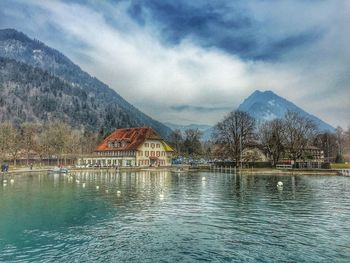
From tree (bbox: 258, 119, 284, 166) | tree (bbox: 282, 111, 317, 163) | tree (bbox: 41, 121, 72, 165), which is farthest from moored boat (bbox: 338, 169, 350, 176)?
tree (bbox: 41, 121, 72, 165)

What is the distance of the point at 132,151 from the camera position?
357 feet

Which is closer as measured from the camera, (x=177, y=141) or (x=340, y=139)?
(x=340, y=139)

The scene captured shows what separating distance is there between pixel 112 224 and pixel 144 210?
18.8ft

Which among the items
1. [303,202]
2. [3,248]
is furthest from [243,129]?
[3,248]

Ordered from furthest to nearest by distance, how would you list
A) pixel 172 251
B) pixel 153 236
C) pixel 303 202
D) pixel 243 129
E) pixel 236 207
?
1. pixel 243 129
2. pixel 303 202
3. pixel 236 207
4. pixel 153 236
5. pixel 172 251

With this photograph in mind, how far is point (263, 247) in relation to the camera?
17.1m

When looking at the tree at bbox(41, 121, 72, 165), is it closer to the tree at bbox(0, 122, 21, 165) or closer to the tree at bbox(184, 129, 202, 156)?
the tree at bbox(0, 122, 21, 165)

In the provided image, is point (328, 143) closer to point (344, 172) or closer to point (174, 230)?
point (344, 172)

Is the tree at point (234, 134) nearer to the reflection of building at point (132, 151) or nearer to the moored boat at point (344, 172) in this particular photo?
the reflection of building at point (132, 151)

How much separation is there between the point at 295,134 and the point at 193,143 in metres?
59.5

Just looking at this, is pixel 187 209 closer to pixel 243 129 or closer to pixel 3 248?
pixel 3 248

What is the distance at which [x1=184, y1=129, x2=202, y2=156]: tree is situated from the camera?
482 feet

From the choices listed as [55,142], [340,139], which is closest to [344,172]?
[55,142]

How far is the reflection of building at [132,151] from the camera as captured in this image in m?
109
